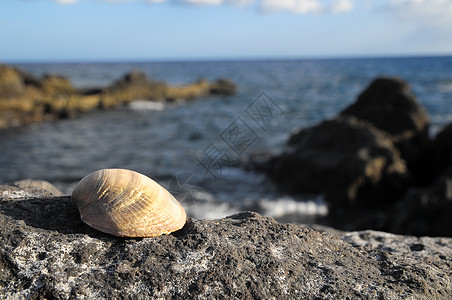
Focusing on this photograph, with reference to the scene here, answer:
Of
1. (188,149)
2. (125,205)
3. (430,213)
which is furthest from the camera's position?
(188,149)

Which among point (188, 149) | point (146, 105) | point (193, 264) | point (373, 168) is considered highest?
point (193, 264)

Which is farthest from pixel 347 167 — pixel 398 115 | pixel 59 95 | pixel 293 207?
pixel 59 95

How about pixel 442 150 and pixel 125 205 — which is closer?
pixel 125 205

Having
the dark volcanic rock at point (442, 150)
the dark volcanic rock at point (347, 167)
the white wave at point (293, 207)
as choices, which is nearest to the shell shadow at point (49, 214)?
the white wave at point (293, 207)

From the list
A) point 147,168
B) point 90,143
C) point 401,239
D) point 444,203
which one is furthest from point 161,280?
point 90,143

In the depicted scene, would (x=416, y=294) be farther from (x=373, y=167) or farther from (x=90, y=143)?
(x=90, y=143)

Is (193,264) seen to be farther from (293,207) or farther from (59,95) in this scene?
(59,95)

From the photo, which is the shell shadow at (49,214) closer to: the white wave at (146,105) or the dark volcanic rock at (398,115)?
the dark volcanic rock at (398,115)
